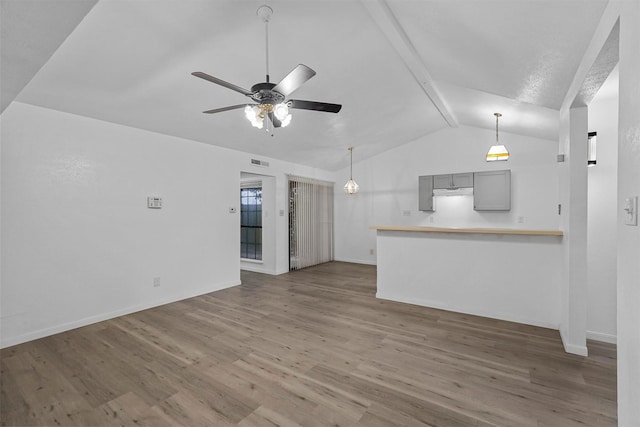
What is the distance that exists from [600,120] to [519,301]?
2164mm

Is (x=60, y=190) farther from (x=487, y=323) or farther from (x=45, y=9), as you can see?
(x=487, y=323)

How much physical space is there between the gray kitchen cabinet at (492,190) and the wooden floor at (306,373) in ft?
10.0

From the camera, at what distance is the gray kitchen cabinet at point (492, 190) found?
18.7 feet

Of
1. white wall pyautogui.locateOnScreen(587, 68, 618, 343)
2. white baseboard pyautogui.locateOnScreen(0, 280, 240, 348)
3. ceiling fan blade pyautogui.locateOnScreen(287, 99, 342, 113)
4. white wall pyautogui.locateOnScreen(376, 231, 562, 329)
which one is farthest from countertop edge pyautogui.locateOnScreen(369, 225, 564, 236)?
white baseboard pyautogui.locateOnScreen(0, 280, 240, 348)

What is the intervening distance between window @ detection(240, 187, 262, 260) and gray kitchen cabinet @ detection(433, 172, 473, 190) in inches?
162

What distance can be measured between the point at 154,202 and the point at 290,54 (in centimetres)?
275

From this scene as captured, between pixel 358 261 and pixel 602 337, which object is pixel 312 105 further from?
pixel 358 261

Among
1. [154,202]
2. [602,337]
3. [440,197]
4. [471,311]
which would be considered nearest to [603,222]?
[602,337]

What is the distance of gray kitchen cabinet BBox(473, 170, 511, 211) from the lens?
5703 millimetres

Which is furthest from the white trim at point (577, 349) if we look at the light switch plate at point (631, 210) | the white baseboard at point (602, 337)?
the light switch plate at point (631, 210)

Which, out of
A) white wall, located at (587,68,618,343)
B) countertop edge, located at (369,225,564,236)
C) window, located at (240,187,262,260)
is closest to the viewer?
white wall, located at (587,68,618,343)

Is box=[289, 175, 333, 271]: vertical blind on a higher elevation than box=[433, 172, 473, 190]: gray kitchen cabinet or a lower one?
lower

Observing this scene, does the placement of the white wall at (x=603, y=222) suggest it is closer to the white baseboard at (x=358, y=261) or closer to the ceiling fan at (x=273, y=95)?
the ceiling fan at (x=273, y=95)

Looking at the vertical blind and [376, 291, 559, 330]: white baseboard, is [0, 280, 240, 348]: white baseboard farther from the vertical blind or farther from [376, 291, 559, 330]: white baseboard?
[376, 291, 559, 330]: white baseboard
